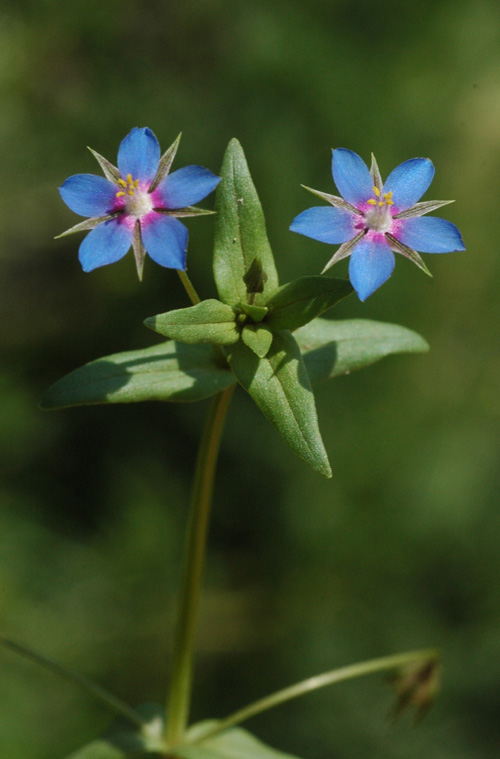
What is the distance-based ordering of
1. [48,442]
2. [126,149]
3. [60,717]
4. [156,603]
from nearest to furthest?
[126,149]
[60,717]
[156,603]
[48,442]

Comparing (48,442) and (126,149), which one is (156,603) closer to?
(48,442)

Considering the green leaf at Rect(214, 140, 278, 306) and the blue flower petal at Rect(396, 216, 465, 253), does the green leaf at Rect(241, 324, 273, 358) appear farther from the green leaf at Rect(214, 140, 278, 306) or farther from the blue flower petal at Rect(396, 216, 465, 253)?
the blue flower petal at Rect(396, 216, 465, 253)

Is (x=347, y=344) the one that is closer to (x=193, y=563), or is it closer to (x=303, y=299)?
(x=303, y=299)

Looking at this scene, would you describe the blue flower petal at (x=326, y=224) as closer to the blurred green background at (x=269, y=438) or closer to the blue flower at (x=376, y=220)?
the blue flower at (x=376, y=220)

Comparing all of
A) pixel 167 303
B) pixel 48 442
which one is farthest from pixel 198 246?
pixel 48 442

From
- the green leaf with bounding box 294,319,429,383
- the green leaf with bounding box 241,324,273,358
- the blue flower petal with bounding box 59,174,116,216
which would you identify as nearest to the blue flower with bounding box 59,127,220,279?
the blue flower petal with bounding box 59,174,116,216

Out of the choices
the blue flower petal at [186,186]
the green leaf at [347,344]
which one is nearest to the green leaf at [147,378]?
the green leaf at [347,344]
